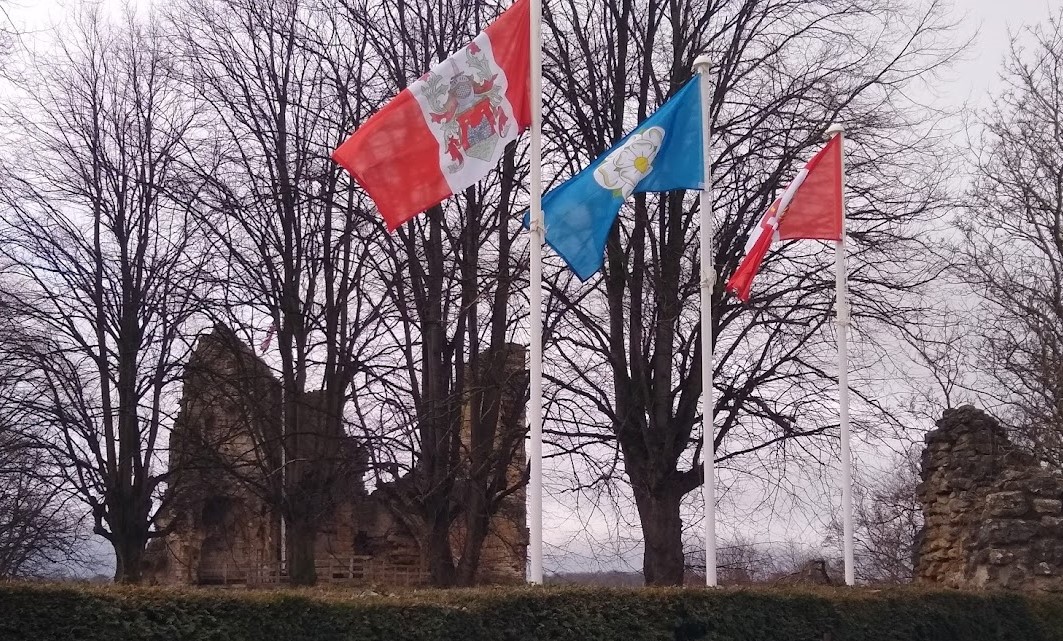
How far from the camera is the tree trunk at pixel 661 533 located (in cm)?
1716

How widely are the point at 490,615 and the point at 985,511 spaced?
430 inches

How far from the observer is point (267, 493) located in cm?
2117

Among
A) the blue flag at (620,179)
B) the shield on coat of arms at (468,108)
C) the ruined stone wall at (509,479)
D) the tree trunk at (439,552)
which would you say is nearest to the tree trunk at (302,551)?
the tree trunk at (439,552)

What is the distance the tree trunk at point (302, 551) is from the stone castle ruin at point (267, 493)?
0.36 metres

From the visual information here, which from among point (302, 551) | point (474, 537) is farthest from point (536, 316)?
point (302, 551)

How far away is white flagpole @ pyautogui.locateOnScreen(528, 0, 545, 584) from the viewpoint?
10984 millimetres

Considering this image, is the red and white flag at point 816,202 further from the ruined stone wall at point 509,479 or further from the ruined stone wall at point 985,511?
the ruined stone wall at point 985,511

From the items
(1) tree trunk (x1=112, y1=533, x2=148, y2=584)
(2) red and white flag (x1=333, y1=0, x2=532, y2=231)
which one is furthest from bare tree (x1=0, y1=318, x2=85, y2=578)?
(2) red and white flag (x1=333, y1=0, x2=532, y2=231)

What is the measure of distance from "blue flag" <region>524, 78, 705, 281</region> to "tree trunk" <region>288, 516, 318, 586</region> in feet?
35.4

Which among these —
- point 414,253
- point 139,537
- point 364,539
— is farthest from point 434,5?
point 364,539

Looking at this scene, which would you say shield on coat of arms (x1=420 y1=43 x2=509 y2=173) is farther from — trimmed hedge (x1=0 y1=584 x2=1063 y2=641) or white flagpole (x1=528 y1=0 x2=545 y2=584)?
trimmed hedge (x1=0 y1=584 x2=1063 y2=641)

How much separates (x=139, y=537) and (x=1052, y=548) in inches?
631

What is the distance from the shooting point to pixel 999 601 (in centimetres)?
1472

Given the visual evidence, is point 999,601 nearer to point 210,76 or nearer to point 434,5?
point 434,5
